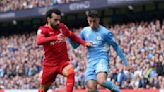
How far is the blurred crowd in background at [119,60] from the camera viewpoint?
20719mm

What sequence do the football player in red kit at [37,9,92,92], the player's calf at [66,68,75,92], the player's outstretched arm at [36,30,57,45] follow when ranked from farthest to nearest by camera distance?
1. the player's calf at [66,68,75,92]
2. the football player in red kit at [37,9,92,92]
3. the player's outstretched arm at [36,30,57,45]

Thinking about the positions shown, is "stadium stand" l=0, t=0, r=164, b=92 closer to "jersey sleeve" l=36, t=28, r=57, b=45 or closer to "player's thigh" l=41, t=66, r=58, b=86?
"player's thigh" l=41, t=66, r=58, b=86

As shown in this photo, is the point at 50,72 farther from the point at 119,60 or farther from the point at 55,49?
the point at 119,60

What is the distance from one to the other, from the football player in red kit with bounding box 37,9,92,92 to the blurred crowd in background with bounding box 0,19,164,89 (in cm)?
741

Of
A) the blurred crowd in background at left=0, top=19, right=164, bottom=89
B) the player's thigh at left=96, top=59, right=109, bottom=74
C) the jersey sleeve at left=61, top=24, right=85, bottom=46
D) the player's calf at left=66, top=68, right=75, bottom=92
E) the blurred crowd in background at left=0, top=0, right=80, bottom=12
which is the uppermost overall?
the jersey sleeve at left=61, top=24, right=85, bottom=46

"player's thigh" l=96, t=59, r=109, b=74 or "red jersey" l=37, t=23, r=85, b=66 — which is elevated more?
"red jersey" l=37, t=23, r=85, b=66

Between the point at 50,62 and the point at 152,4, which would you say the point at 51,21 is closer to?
the point at 50,62

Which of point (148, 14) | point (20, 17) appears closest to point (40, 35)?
point (148, 14)

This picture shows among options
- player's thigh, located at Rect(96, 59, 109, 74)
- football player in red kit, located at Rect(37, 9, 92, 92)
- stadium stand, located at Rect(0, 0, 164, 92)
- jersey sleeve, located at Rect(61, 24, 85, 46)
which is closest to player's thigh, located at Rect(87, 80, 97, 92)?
player's thigh, located at Rect(96, 59, 109, 74)

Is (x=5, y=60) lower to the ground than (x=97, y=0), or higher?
lower

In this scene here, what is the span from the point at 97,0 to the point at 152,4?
315 centimetres

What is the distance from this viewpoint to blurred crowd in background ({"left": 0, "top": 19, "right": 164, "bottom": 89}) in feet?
68.0

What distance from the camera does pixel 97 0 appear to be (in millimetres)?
31609

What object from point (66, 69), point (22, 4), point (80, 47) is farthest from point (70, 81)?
point (22, 4)
